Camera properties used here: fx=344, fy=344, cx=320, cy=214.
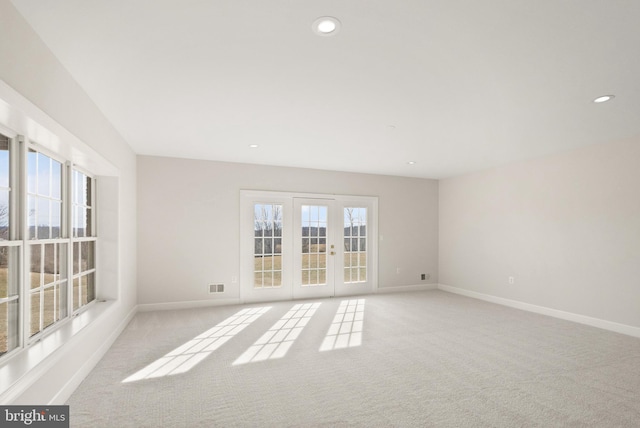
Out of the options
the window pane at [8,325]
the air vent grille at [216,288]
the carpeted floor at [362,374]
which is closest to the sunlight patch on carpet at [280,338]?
the carpeted floor at [362,374]

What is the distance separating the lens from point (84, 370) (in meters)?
2.97

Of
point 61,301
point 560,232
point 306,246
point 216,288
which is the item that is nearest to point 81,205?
point 61,301

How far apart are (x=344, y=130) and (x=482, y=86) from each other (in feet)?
5.25

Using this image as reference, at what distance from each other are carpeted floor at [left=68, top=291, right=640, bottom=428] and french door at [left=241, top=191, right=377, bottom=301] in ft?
3.98

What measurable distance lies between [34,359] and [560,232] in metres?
6.09

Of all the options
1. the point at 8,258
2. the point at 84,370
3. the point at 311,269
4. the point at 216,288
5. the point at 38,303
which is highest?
the point at 8,258

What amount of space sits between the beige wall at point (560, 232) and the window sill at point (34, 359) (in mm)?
5925

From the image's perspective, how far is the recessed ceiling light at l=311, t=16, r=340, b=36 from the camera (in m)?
1.94

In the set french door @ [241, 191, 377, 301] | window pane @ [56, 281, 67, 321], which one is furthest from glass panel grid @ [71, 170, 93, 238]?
french door @ [241, 191, 377, 301]

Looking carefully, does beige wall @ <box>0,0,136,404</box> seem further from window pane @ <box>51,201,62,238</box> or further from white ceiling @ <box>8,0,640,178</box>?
window pane @ <box>51,201,62,238</box>

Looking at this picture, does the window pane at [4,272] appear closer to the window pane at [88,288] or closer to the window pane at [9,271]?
the window pane at [9,271]

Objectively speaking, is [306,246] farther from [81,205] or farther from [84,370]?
[84,370]

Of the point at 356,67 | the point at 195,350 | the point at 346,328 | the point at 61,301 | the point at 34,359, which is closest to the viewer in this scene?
the point at 34,359

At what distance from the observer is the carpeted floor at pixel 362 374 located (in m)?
2.43
